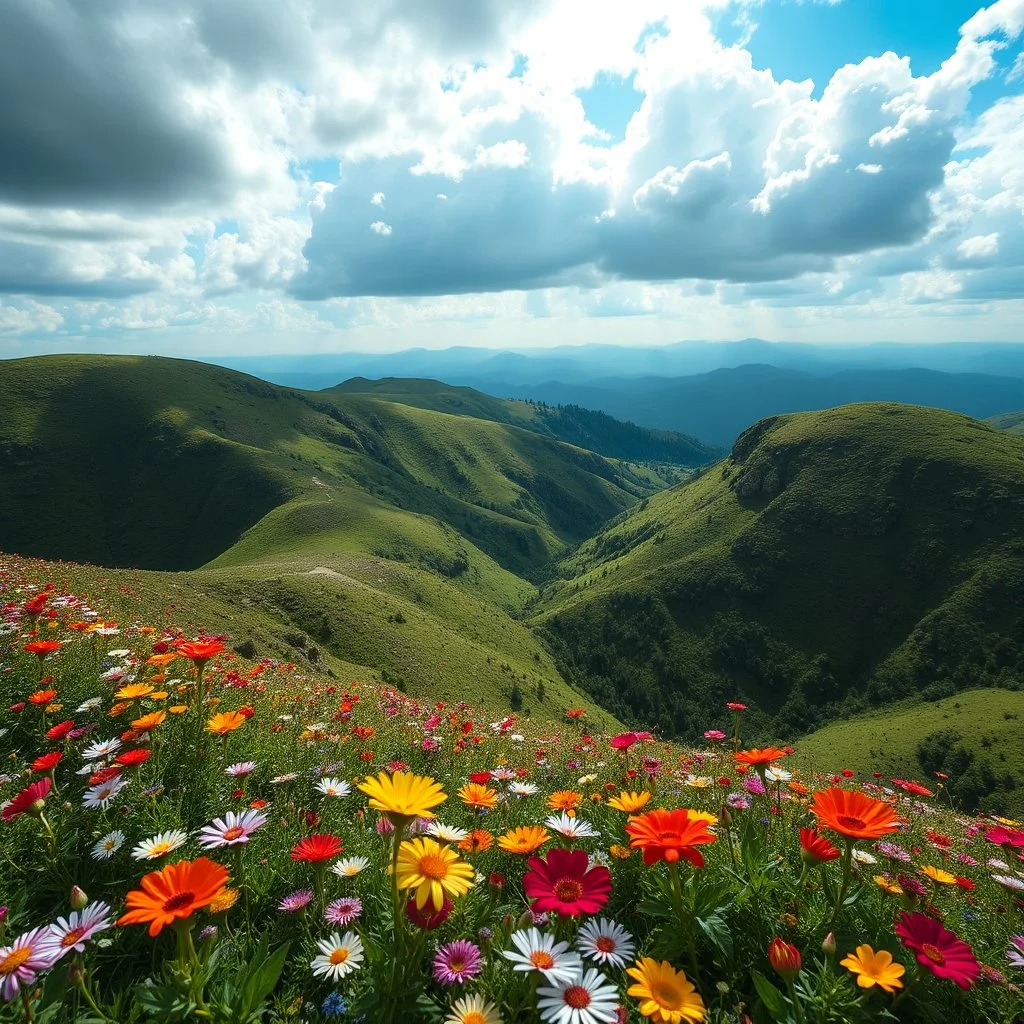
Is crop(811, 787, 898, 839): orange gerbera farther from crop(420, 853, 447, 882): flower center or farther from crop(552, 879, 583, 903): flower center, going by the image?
crop(420, 853, 447, 882): flower center

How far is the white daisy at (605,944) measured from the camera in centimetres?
260

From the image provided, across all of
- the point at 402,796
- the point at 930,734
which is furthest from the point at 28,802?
the point at 930,734

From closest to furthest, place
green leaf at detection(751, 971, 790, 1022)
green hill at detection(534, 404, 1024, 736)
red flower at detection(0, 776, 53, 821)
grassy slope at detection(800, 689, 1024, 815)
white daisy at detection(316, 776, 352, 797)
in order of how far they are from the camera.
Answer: green leaf at detection(751, 971, 790, 1022) → red flower at detection(0, 776, 53, 821) → white daisy at detection(316, 776, 352, 797) → grassy slope at detection(800, 689, 1024, 815) → green hill at detection(534, 404, 1024, 736)

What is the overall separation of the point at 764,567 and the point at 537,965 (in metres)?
167

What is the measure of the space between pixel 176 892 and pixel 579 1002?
6.02 ft

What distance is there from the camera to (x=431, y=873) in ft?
7.92

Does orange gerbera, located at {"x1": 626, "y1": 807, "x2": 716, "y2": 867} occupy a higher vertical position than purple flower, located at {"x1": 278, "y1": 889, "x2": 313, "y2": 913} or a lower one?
higher

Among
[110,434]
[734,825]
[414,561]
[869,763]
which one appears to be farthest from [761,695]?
[110,434]

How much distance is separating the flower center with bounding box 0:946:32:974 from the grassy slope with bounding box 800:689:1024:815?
4269 inches

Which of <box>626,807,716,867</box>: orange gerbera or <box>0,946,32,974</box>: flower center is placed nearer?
<box>0,946,32,974</box>: flower center

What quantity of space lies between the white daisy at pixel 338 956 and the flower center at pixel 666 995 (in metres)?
1.52

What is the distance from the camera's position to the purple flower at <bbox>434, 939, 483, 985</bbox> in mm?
2523

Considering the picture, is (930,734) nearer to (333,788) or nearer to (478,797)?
(478,797)

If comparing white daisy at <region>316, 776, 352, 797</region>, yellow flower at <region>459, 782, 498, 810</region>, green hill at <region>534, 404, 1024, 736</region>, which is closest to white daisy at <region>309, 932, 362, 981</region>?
yellow flower at <region>459, 782, 498, 810</region>
